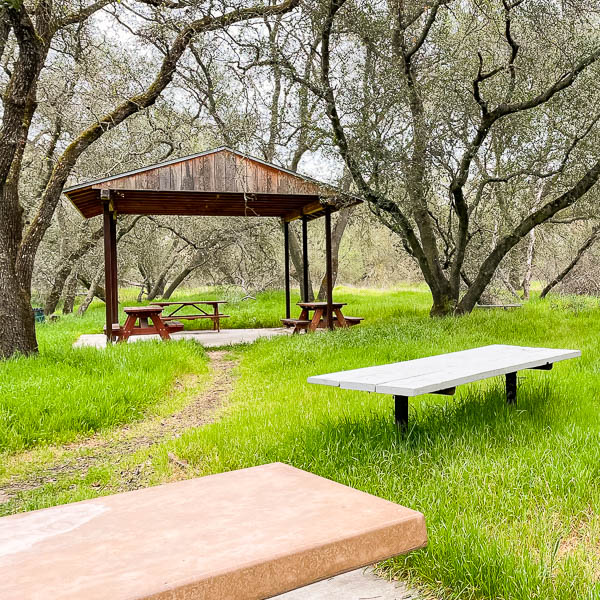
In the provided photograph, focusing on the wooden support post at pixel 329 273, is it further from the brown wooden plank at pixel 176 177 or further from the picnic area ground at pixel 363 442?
the picnic area ground at pixel 363 442

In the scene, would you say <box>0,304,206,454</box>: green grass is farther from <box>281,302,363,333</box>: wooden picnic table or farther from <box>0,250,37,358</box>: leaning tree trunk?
<box>281,302,363,333</box>: wooden picnic table

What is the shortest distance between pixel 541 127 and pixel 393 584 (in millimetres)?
11082

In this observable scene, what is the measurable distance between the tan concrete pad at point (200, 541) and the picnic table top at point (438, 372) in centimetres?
165

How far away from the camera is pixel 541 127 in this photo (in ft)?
38.2

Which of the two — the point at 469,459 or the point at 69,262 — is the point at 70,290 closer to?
the point at 69,262

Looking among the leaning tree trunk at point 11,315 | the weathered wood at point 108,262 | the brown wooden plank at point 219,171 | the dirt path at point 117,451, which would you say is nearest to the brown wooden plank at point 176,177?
the brown wooden plank at point 219,171

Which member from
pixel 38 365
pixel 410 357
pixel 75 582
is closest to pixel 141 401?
pixel 38 365

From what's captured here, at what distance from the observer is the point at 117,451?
16.4ft

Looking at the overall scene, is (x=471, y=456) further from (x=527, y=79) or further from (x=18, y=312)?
(x=527, y=79)

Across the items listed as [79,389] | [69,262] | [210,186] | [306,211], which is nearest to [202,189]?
[210,186]

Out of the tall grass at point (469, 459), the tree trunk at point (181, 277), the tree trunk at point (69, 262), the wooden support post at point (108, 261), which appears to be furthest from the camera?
the tree trunk at point (181, 277)

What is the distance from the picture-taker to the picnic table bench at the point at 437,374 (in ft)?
12.0

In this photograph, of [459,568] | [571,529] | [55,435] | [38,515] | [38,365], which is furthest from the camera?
[38,365]

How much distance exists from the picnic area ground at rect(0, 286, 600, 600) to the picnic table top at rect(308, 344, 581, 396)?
37 cm
